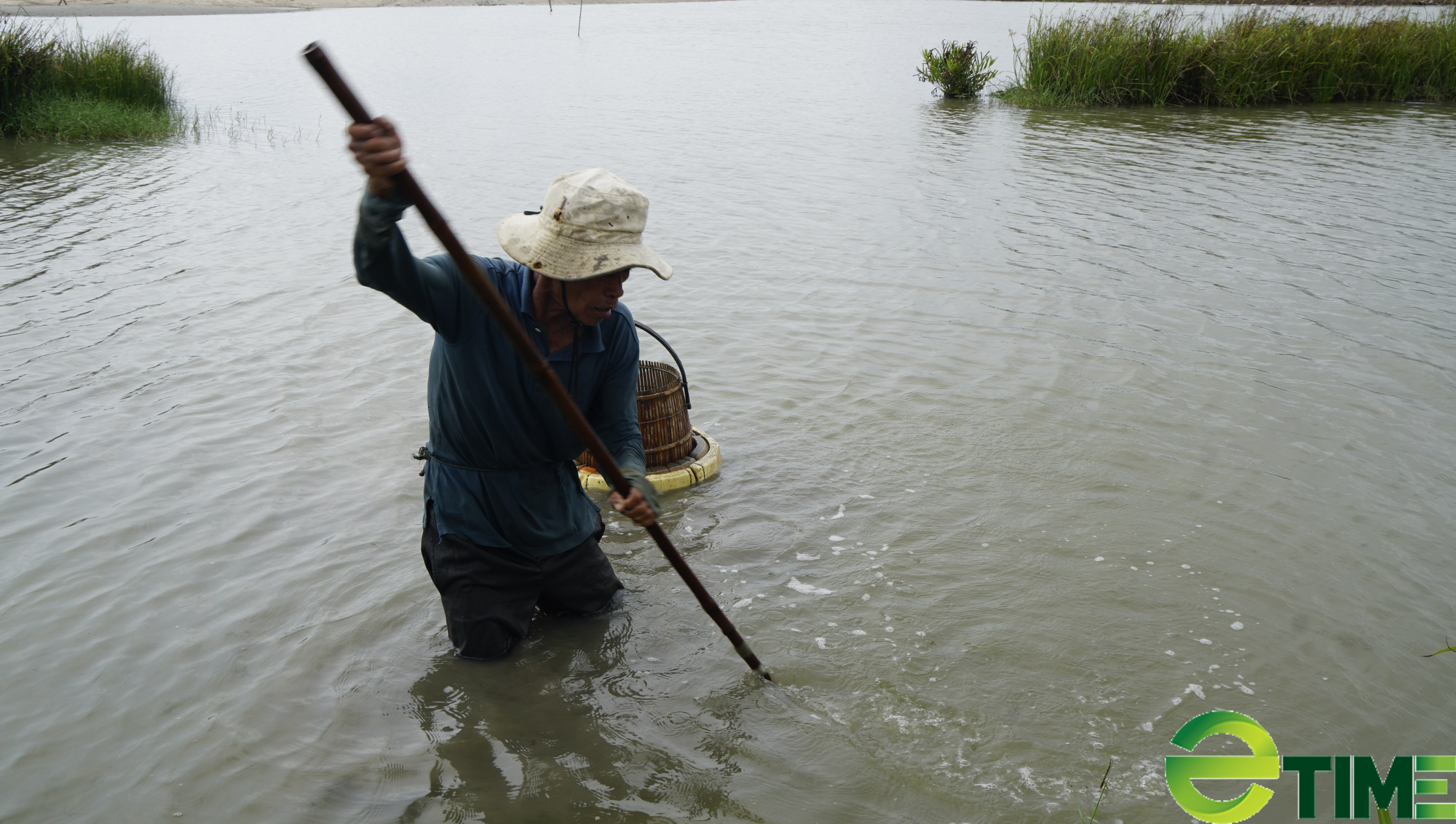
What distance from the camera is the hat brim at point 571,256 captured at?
2439 millimetres

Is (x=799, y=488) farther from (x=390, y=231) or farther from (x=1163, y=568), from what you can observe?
(x=390, y=231)

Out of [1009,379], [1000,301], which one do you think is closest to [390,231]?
[1009,379]

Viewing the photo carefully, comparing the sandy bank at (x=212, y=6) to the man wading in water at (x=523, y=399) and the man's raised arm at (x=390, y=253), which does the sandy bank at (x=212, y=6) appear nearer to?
the man wading in water at (x=523, y=399)

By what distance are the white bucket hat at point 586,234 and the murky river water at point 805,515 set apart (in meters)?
1.45

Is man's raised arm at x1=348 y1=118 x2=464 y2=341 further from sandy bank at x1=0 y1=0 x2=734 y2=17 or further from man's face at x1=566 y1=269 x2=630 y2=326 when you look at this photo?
sandy bank at x1=0 y1=0 x2=734 y2=17

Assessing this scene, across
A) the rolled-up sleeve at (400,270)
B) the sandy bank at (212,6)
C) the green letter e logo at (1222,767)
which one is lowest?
the green letter e logo at (1222,767)

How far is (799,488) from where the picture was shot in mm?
4520

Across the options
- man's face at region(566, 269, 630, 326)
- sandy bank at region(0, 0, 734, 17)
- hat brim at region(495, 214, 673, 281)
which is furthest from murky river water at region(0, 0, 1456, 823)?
sandy bank at region(0, 0, 734, 17)

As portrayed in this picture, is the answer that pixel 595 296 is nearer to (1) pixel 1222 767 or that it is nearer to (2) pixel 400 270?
(2) pixel 400 270

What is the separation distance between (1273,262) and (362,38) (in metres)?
29.8

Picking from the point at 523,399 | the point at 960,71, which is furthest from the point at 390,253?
the point at 960,71

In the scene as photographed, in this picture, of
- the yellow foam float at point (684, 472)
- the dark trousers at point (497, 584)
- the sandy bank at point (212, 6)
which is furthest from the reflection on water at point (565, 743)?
the sandy bank at point (212, 6)

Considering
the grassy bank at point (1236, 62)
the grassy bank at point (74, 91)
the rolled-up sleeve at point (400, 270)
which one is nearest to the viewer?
the rolled-up sleeve at point (400, 270)

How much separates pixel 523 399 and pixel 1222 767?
2.39 m
